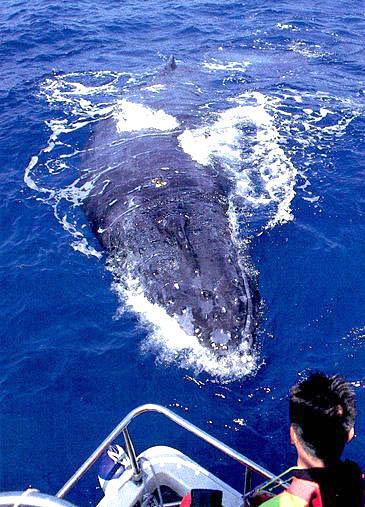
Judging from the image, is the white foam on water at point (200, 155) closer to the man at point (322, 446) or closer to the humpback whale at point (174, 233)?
the humpback whale at point (174, 233)

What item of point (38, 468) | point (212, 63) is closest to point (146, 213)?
point (38, 468)

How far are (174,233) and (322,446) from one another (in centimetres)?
770

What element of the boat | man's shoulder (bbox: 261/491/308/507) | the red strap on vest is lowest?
the boat

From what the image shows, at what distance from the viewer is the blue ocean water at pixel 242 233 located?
9156 millimetres

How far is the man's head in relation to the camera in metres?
4.50

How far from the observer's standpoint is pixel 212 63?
1022 inches

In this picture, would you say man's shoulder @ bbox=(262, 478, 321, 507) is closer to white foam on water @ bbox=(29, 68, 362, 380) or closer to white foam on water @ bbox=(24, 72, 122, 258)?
white foam on water @ bbox=(29, 68, 362, 380)

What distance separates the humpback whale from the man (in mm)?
5063

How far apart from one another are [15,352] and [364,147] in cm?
1397

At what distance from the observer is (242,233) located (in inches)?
512

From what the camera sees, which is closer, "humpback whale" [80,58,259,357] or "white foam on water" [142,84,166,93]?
"humpback whale" [80,58,259,357]

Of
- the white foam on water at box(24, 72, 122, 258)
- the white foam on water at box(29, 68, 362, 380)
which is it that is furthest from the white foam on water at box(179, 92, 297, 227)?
the white foam on water at box(24, 72, 122, 258)

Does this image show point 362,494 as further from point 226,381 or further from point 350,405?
point 226,381

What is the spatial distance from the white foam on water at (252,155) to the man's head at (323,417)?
9.17 metres
